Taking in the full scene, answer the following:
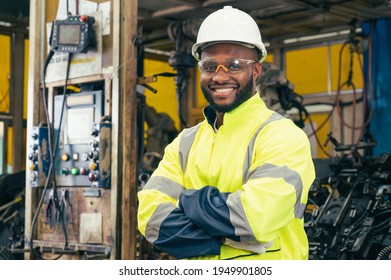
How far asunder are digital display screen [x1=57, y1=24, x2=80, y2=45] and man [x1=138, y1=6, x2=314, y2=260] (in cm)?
319

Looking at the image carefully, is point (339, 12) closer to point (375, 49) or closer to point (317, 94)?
point (375, 49)

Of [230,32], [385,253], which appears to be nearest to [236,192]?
[230,32]

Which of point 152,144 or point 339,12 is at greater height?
point 339,12

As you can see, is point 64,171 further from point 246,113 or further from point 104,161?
point 246,113

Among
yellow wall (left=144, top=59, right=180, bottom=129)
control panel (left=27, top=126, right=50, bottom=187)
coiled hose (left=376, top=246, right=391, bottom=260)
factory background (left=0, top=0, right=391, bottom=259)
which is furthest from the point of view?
yellow wall (left=144, top=59, right=180, bottom=129)

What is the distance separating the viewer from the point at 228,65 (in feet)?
9.48

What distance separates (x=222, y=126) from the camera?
9.71 feet

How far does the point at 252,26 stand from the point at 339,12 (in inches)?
253

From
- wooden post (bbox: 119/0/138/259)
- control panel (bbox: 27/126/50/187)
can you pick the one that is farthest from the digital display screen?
control panel (bbox: 27/126/50/187)

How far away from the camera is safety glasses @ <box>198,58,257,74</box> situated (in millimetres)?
2883

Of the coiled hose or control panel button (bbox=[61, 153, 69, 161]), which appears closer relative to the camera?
the coiled hose

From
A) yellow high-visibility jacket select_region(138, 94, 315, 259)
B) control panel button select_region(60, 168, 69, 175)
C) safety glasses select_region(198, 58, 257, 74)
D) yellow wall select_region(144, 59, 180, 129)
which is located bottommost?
control panel button select_region(60, 168, 69, 175)

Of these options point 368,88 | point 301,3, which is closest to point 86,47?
Result: point 301,3

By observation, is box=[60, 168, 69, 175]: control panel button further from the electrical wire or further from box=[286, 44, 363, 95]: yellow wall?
box=[286, 44, 363, 95]: yellow wall
